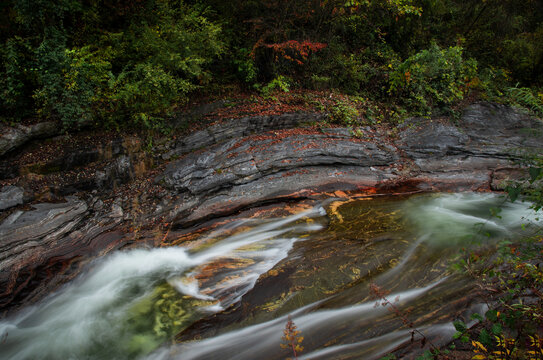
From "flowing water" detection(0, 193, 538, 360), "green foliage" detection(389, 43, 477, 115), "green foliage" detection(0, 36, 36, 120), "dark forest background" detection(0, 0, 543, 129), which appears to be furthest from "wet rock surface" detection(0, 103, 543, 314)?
"green foliage" detection(0, 36, 36, 120)

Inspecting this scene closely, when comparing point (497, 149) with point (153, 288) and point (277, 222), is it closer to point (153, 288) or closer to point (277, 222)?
point (277, 222)

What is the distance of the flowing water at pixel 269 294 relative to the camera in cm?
425

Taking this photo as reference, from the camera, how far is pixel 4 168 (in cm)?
656

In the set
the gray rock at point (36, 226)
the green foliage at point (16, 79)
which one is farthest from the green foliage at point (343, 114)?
the green foliage at point (16, 79)

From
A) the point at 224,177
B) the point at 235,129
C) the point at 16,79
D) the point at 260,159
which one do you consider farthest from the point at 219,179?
the point at 16,79

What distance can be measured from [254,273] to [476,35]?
47.4 feet

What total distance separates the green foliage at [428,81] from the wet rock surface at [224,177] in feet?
2.68

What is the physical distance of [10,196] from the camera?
6.27 m

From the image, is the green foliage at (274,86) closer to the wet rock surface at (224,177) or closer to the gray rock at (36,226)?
the wet rock surface at (224,177)

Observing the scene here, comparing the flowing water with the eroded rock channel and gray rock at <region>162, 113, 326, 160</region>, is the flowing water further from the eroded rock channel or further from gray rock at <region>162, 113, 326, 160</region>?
gray rock at <region>162, 113, 326, 160</region>

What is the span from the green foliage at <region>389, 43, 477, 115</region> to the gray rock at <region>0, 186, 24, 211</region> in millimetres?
11353

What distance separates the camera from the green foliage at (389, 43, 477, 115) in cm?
1049

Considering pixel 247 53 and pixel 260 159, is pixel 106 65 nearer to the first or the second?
pixel 247 53

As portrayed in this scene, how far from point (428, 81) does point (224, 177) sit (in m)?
8.64
